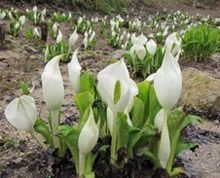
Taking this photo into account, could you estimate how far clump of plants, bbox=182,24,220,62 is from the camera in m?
5.77

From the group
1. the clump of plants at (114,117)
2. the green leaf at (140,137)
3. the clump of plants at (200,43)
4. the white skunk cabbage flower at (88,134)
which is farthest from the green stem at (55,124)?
the clump of plants at (200,43)

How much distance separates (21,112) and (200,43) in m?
3.92

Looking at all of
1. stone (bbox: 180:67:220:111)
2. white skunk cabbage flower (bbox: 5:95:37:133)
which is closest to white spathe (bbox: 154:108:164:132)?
white skunk cabbage flower (bbox: 5:95:37:133)

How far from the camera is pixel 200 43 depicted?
5785 millimetres

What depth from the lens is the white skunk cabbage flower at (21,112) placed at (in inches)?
87.0

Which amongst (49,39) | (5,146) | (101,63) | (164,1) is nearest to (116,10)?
(164,1)

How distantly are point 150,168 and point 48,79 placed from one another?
26.0 inches

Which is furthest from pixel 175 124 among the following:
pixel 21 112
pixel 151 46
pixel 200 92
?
pixel 151 46

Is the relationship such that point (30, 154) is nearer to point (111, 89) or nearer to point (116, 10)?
point (111, 89)

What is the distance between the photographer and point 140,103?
2.38 metres

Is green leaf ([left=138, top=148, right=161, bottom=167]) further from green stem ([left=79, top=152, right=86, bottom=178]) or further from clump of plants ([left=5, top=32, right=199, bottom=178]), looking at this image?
green stem ([left=79, top=152, right=86, bottom=178])

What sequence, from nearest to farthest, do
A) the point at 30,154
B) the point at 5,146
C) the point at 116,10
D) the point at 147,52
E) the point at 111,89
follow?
1. the point at 111,89
2. the point at 30,154
3. the point at 5,146
4. the point at 147,52
5. the point at 116,10

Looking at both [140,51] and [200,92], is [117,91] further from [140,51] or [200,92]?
[140,51]

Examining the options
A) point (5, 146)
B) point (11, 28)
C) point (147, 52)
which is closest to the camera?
point (5, 146)
